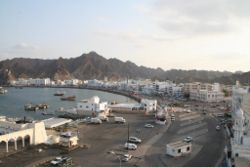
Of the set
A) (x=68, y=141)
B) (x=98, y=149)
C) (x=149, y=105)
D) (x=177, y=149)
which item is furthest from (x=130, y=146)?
(x=149, y=105)

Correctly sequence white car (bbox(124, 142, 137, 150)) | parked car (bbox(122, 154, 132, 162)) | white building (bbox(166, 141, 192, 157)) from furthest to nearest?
white car (bbox(124, 142, 137, 150)), white building (bbox(166, 141, 192, 157)), parked car (bbox(122, 154, 132, 162))

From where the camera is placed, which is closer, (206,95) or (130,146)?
(130,146)

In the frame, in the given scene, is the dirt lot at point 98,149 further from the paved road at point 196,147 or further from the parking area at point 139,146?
the paved road at point 196,147

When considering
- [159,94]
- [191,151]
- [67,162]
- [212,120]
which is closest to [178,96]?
[159,94]

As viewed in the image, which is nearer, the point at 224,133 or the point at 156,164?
the point at 156,164

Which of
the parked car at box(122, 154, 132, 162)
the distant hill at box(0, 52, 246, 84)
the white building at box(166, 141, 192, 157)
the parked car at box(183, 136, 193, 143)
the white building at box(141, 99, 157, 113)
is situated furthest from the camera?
the distant hill at box(0, 52, 246, 84)

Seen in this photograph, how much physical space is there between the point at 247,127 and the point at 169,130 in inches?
345

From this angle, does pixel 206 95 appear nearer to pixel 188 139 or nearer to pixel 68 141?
pixel 188 139

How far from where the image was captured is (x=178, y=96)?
61.0 meters

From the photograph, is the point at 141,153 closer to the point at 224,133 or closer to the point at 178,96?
the point at 224,133

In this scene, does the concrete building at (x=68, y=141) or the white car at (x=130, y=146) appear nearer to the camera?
the white car at (x=130, y=146)

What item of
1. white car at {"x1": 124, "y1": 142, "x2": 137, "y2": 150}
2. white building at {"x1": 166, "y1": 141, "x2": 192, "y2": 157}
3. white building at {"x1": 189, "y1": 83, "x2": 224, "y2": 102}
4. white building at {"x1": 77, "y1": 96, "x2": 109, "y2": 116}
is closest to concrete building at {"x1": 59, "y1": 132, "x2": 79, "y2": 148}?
white car at {"x1": 124, "y1": 142, "x2": 137, "y2": 150}

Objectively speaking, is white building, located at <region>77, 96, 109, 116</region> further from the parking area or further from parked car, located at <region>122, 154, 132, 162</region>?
parked car, located at <region>122, 154, 132, 162</region>

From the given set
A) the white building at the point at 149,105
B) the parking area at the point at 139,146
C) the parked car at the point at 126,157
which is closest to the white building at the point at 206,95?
the white building at the point at 149,105
